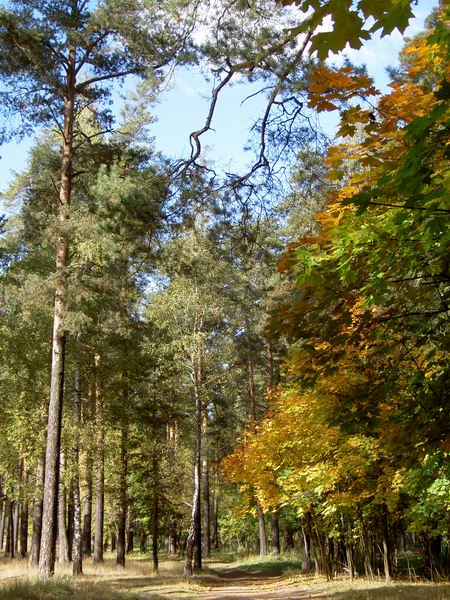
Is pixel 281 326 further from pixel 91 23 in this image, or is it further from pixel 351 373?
pixel 91 23

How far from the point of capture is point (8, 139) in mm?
12867

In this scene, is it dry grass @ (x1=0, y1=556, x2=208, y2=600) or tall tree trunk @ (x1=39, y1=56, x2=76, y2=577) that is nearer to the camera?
dry grass @ (x1=0, y1=556, x2=208, y2=600)

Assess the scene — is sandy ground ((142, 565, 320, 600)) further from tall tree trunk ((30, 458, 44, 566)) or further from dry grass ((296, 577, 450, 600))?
tall tree trunk ((30, 458, 44, 566))

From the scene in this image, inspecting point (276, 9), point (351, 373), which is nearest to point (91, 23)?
point (276, 9)

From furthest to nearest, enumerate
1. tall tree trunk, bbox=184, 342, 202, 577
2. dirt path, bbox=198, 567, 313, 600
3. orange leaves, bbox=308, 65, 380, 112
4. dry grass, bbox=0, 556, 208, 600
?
tall tree trunk, bbox=184, 342, 202, 577, dirt path, bbox=198, 567, 313, 600, dry grass, bbox=0, 556, 208, 600, orange leaves, bbox=308, 65, 380, 112

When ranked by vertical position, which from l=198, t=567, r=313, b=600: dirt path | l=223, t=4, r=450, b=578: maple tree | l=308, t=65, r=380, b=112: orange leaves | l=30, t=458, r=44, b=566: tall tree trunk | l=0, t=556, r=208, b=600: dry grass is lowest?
l=198, t=567, r=313, b=600: dirt path

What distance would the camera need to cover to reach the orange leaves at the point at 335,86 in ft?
11.7

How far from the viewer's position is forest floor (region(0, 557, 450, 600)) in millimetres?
9766

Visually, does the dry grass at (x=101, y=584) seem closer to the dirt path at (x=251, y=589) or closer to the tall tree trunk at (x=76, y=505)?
the tall tree trunk at (x=76, y=505)

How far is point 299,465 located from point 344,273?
484 inches

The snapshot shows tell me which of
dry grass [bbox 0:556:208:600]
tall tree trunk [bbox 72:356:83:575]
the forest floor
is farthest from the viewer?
tall tree trunk [bbox 72:356:83:575]

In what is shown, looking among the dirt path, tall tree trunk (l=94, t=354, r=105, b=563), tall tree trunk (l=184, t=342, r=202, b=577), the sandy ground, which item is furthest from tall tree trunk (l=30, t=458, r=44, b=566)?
the dirt path

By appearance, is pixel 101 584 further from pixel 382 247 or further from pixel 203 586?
pixel 382 247

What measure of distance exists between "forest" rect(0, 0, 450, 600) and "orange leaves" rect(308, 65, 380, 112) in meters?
0.02
